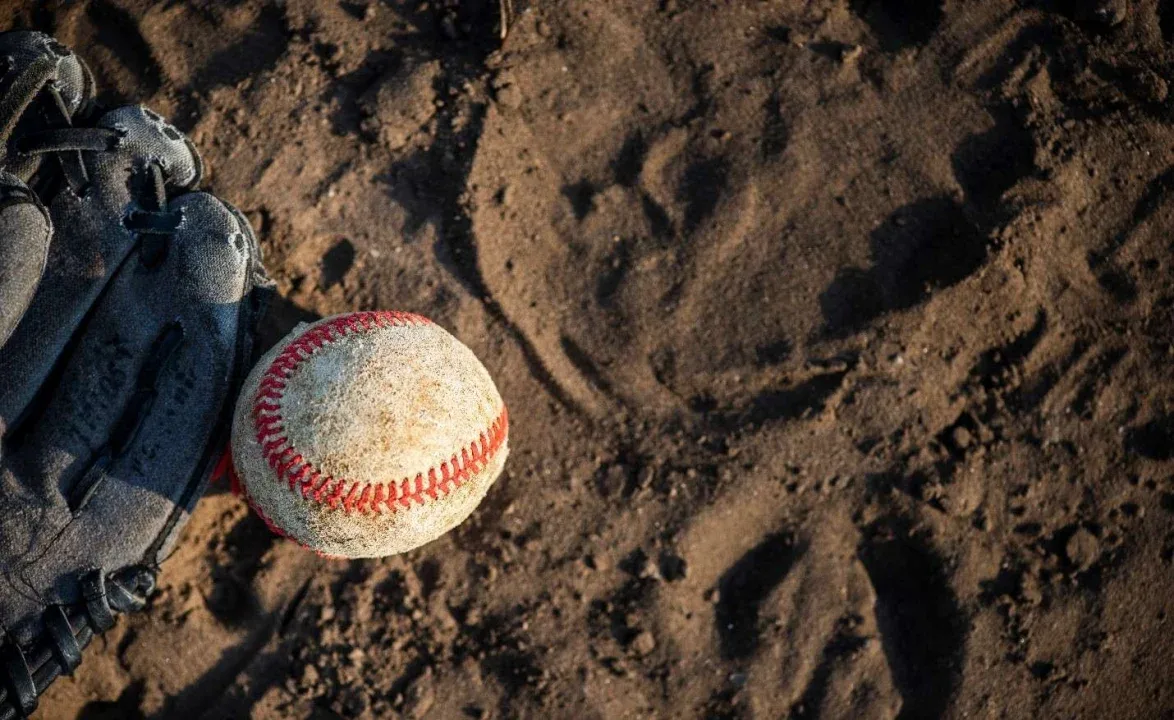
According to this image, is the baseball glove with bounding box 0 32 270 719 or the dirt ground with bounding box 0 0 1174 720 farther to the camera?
the dirt ground with bounding box 0 0 1174 720

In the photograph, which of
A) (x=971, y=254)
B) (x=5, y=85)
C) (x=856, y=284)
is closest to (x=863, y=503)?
(x=856, y=284)

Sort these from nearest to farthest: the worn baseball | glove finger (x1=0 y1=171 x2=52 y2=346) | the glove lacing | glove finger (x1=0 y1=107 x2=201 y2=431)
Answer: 1. the worn baseball
2. glove finger (x1=0 y1=171 x2=52 y2=346)
3. the glove lacing
4. glove finger (x1=0 y1=107 x2=201 y2=431)

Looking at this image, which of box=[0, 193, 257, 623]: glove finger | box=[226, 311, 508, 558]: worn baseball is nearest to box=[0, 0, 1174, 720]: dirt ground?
box=[0, 193, 257, 623]: glove finger

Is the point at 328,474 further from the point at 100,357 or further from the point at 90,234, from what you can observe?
the point at 90,234

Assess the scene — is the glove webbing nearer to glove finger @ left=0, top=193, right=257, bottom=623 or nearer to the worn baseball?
glove finger @ left=0, top=193, right=257, bottom=623

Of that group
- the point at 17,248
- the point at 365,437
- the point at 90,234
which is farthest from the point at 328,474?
the point at 90,234

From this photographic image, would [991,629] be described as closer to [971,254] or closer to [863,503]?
[863,503]
